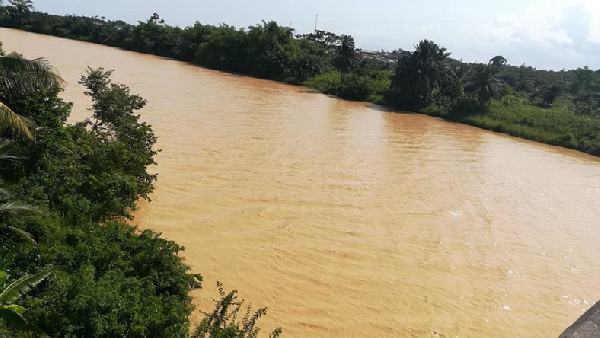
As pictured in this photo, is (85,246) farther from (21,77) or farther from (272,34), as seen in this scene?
(272,34)

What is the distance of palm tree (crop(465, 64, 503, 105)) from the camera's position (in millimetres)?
34938

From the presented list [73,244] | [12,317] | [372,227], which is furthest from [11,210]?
[372,227]

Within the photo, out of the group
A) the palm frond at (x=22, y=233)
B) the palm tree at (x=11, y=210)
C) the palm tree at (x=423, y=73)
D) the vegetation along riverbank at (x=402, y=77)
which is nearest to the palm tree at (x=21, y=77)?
the palm tree at (x=11, y=210)

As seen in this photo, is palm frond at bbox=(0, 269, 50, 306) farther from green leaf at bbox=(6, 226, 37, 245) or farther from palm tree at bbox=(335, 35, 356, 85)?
palm tree at bbox=(335, 35, 356, 85)

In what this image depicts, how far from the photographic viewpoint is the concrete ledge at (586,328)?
300 centimetres

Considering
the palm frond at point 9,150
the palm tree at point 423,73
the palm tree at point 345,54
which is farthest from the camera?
the palm tree at point 345,54

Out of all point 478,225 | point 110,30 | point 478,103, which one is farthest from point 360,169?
point 110,30

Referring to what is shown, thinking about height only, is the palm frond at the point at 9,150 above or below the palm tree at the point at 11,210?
above

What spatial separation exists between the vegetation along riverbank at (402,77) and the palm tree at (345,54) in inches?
3.8

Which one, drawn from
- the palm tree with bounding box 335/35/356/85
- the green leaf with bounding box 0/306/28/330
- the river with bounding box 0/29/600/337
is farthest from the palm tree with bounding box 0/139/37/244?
the palm tree with bounding box 335/35/356/85

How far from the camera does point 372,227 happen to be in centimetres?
1174

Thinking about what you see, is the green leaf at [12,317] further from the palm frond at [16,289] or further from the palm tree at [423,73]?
the palm tree at [423,73]

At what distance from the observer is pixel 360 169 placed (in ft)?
56.9

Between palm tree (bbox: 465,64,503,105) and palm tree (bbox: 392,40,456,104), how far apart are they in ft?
9.84
